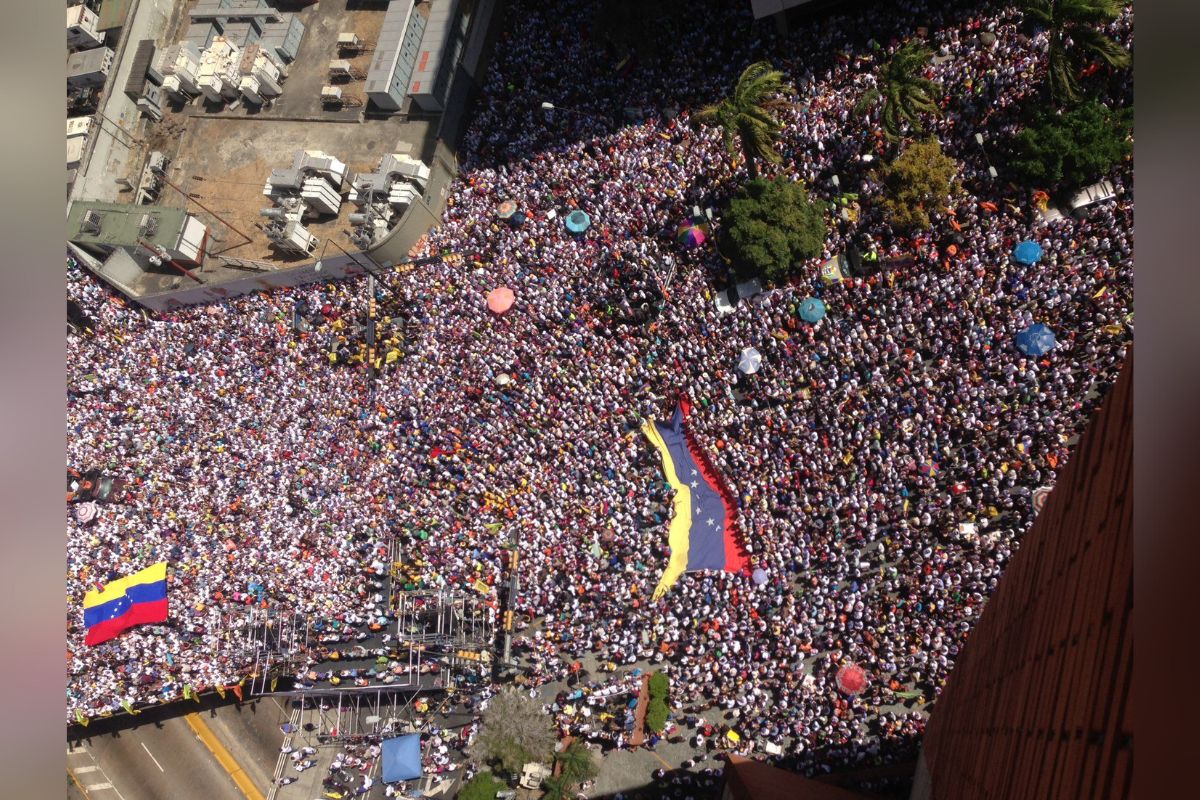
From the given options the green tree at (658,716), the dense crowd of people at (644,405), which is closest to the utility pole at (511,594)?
the dense crowd of people at (644,405)

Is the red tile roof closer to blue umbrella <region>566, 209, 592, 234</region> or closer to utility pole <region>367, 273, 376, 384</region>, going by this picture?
blue umbrella <region>566, 209, 592, 234</region>

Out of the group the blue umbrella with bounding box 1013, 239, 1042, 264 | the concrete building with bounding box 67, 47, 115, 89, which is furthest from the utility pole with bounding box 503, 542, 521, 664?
the concrete building with bounding box 67, 47, 115, 89

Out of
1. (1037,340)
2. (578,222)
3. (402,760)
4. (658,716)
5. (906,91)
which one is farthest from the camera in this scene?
(578,222)

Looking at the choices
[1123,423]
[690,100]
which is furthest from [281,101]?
[1123,423]

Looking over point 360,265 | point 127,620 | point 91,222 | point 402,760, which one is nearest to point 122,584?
point 127,620

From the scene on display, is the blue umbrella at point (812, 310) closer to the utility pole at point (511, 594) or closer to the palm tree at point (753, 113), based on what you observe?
the palm tree at point (753, 113)

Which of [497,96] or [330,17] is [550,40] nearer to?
[497,96]

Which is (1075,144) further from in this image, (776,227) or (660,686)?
(660,686)
